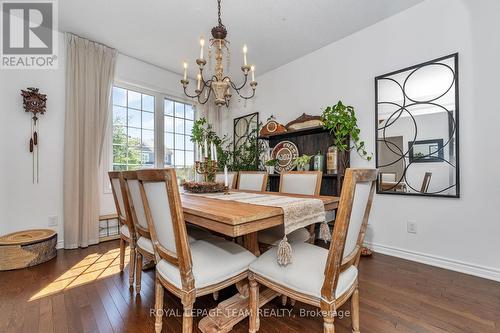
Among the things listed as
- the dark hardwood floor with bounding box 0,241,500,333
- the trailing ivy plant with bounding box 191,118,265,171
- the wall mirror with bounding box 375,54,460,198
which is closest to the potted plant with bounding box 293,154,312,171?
the wall mirror with bounding box 375,54,460,198

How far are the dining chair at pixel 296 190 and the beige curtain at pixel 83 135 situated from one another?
240 centimetres

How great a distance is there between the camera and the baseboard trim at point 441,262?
6.44 ft

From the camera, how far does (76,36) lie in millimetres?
2916

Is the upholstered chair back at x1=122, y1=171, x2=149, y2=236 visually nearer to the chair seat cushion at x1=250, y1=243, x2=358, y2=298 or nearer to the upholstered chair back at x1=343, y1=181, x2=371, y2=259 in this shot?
the chair seat cushion at x1=250, y1=243, x2=358, y2=298

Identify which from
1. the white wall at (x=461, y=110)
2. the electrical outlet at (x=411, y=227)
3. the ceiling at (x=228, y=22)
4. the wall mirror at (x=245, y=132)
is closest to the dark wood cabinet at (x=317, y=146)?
the white wall at (x=461, y=110)

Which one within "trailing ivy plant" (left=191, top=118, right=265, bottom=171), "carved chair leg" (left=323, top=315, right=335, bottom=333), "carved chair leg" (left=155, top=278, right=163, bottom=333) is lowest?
"carved chair leg" (left=155, top=278, right=163, bottom=333)

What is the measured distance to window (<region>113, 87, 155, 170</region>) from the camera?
340 centimetres

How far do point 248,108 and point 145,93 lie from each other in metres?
1.82

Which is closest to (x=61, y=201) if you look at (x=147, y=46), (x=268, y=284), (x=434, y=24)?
(x=147, y=46)

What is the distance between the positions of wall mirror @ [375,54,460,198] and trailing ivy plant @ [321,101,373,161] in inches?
8.4

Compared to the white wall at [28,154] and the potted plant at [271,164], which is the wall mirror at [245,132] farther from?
the white wall at [28,154]

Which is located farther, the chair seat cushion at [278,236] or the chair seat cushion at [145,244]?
the chair seat cushion at [278,236]

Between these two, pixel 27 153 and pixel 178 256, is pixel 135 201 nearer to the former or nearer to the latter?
pixel 178 256

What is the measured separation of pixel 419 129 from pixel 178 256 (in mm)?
2604
